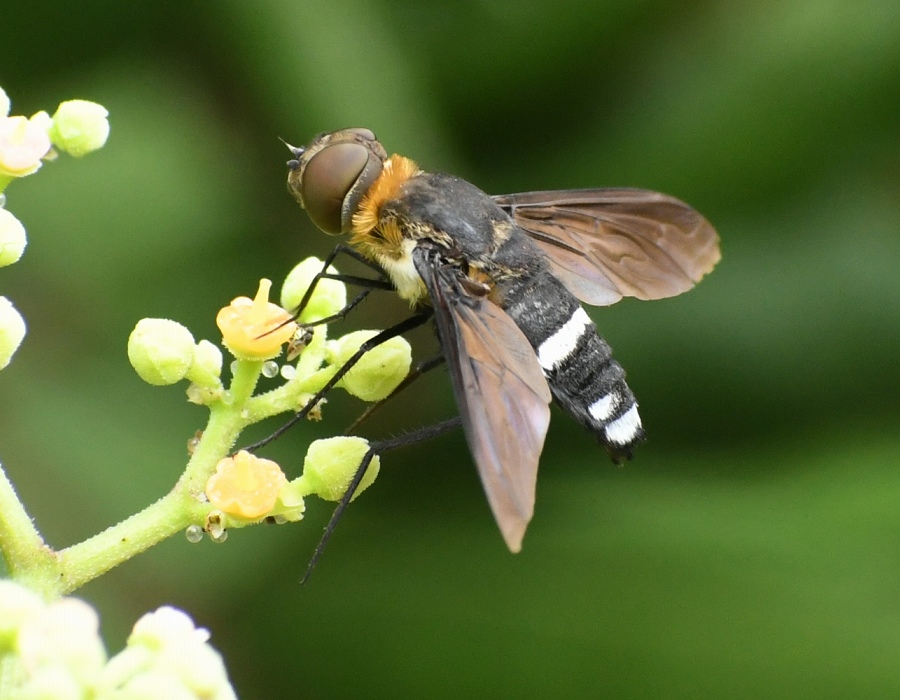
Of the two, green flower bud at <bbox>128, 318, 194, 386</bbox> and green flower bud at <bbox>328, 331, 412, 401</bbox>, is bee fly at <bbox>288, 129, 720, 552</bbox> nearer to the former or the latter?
green flower bud at <bbox>328, 331, 412, 401</bbox>

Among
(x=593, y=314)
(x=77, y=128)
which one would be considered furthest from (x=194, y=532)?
(x=593, y=314)

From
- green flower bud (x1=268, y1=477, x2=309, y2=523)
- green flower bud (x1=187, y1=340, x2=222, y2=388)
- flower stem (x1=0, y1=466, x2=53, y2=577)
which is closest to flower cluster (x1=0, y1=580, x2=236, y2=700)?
flower stem (x1=0, y1=466, x2=53, y2=577)

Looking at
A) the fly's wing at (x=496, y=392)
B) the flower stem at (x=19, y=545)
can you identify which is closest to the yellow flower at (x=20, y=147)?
the flower stem at (x=19, y=545)

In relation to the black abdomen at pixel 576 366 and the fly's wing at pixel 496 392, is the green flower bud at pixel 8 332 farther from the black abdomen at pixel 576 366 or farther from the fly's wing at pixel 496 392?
the black abdomen at pixel 576 366

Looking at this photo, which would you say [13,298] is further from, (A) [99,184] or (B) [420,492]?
(B) [420,492]

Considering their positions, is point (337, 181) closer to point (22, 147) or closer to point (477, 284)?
point (477, 284)

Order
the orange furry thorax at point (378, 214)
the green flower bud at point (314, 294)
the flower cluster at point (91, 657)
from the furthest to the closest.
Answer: the orange furry thorax at point (378, 214) → the green flower bud at point (314, 294) → the flower cluster at point (91, 657)
